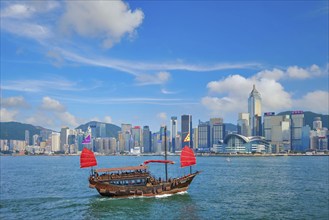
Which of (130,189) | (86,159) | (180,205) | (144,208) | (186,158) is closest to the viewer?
(144,208)

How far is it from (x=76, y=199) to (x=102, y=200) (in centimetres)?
491

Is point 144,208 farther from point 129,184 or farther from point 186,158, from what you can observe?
point 186,158

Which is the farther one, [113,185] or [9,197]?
[9,197]

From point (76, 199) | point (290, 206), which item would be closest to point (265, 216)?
point (290, 206)

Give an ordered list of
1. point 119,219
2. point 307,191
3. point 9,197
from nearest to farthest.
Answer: point 119,219
point 9,197
point 307,191

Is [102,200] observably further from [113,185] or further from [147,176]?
[147,176]

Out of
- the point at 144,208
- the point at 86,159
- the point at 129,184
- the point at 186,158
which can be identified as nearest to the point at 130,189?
the point at 129,184

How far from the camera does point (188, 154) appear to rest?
62188mm

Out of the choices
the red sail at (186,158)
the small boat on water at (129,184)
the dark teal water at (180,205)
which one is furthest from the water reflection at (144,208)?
the red sail at (186,158)

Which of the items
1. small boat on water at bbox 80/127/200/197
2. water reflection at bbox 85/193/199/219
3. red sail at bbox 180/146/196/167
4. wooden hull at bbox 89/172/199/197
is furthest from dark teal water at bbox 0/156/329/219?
red sail at bbox 180/146/196/167

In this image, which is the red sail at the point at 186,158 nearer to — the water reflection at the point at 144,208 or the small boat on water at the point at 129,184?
the small boat on water at the point at 129,184

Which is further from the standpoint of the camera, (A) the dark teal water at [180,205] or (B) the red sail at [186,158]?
(B) the red sail at [186,158]

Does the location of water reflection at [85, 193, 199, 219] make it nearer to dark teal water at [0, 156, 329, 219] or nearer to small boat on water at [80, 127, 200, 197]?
dark teal water at [0, 156, 329, 219]

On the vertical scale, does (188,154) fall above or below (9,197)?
above
